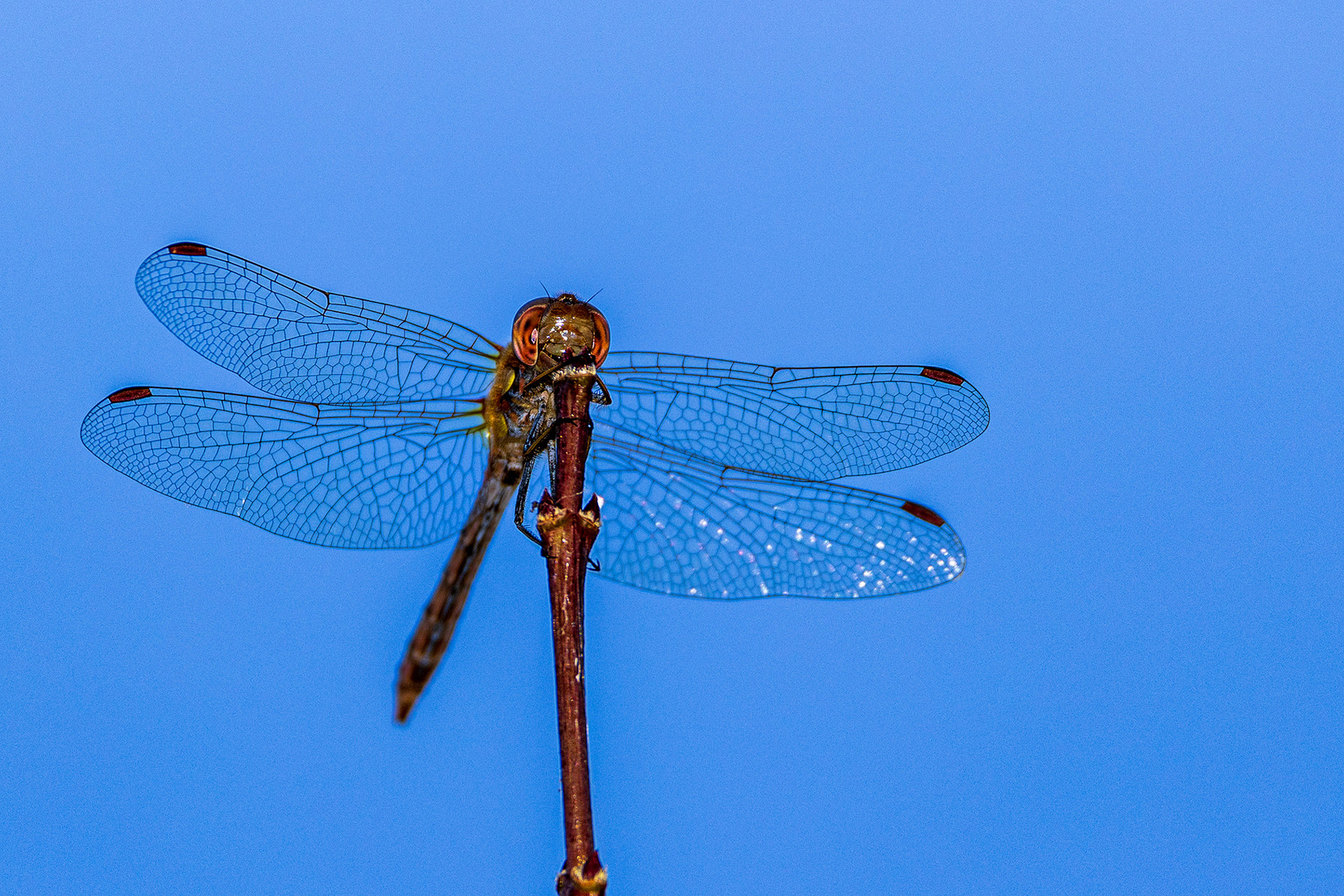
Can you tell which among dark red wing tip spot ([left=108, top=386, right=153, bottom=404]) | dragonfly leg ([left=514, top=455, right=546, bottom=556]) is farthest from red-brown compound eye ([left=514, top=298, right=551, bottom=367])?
dark red wing tip spot ([left=108, top=386, right=153, bottom=404])

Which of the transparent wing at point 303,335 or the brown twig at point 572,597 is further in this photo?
the transparent wing at point 303,335

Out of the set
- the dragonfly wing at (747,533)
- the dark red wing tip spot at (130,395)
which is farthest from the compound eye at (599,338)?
the dark red wing tip spot at (130,395)

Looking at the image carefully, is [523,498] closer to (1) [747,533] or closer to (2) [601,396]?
(2) [601,396]

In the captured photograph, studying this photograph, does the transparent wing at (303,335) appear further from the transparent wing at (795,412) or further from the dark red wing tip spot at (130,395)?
the transparent wing at (795,412)

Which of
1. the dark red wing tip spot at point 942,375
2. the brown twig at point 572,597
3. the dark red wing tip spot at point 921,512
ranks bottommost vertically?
the brown twig at point 572,597

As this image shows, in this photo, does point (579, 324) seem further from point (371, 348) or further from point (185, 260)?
point (185, 260)

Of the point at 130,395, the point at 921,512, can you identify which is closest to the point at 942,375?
the point at 921,512

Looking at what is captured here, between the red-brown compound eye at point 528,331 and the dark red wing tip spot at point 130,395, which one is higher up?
the red-brown compound eye at point 528,331
